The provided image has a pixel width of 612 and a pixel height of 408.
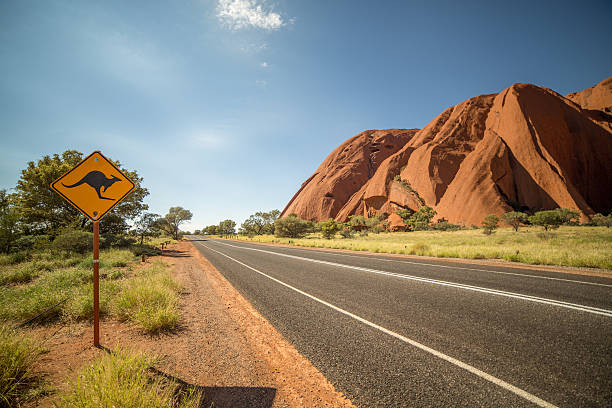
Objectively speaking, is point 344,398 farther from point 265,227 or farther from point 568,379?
point 265,227

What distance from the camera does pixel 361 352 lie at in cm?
299

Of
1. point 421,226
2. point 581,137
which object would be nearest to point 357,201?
point 421,226

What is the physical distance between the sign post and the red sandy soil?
0.51 metres

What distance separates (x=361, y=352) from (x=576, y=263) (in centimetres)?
1173

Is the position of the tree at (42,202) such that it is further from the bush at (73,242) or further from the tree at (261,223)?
the tree at (261,223)

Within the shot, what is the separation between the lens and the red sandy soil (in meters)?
2.25

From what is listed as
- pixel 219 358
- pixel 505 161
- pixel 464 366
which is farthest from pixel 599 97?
pixel 219 358

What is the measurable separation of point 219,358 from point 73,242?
51.4 feet

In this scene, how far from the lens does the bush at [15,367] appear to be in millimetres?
2088

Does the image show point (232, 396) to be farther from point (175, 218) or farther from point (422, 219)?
point (175, 218)

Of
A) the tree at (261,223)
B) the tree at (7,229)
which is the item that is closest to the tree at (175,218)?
the tree at (261,223)

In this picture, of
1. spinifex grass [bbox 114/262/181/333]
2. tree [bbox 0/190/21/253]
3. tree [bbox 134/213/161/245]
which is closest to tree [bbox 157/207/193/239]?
tree [bbox 134/213/161/245]

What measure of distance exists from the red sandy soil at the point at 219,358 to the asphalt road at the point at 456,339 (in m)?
0.25

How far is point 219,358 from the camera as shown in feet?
9.84
